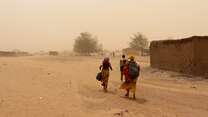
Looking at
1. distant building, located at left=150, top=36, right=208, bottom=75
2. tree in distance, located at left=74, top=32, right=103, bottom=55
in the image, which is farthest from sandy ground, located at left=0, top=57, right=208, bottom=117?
tree in distance, located at left=74, top=32, right=103, bottom=55

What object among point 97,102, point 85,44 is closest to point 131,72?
point 97,102

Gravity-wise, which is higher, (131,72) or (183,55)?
(183,55)

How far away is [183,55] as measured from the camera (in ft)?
81.3

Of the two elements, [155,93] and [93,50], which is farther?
[93,50]

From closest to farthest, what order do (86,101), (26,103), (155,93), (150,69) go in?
(26,103), (86,101), (155,93), (150,69)

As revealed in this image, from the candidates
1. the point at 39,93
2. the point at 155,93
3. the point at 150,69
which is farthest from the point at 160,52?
the point at 39,93

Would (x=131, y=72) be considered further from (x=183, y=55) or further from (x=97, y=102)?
(x=183, y=55)

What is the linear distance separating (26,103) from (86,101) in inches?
88.4

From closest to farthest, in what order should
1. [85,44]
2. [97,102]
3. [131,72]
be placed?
[97,102] → [131,72] → [85,44]

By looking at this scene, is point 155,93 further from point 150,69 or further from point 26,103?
point 150,69

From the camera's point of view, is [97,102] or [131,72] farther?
[131,72]

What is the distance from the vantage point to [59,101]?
44.2 feet

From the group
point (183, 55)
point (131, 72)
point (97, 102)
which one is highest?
point (183, 55)

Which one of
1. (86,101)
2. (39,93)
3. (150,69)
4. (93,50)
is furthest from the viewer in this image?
(93,50)
